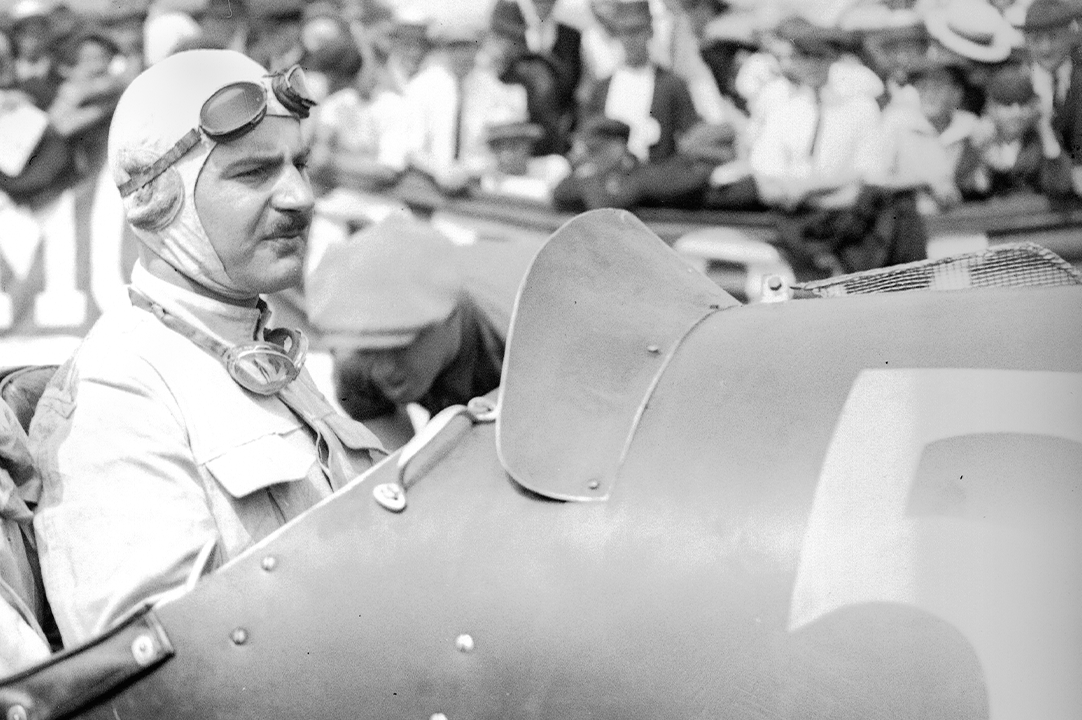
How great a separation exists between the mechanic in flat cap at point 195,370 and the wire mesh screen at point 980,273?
0.86 m

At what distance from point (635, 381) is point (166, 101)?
1039 mm

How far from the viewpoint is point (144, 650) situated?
1321 millimetres

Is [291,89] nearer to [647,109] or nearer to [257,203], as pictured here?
[257,203]

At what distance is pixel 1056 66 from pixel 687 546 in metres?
3.54

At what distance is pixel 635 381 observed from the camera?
1344mm

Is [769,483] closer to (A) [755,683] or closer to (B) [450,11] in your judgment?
(A) [755,683]

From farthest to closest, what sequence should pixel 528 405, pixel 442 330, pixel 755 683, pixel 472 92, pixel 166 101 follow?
pixel 472 92 < pixel 442 330 < pixel 166 101 < pixel 528 405 < pixel 755 683

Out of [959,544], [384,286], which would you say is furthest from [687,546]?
[384,286]

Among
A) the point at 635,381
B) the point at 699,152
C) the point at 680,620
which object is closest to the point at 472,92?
the point at 699,152

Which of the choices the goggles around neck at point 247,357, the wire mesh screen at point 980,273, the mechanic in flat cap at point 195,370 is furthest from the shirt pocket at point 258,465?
the wire mesh screen at point 980,273

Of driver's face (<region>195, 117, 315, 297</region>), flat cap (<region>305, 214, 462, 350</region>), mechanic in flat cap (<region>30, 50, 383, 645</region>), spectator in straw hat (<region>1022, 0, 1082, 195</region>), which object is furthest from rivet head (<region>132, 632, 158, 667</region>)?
spectator in straw hat (<region>1022, 0, 1082, 195</region>)

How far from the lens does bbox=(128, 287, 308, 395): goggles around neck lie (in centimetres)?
193

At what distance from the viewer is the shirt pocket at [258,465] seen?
5.77ft

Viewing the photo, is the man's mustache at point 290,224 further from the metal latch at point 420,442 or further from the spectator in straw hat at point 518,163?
the spectator in straw hat at point 518,163
